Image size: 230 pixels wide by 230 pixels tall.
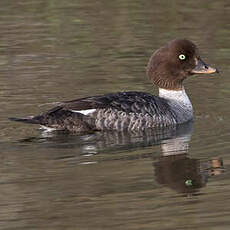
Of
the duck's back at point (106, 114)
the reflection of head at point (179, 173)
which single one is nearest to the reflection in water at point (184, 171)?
the reflection of head at point (179, 173)

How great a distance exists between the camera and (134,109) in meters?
12.2

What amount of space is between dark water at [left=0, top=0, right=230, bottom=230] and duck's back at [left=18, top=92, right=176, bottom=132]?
0.66 feet

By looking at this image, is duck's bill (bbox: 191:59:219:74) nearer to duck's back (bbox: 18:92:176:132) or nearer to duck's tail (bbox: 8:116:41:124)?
duck's back (bbox: 18:92:176:132)

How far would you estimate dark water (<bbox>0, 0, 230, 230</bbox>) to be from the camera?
878 centimetres

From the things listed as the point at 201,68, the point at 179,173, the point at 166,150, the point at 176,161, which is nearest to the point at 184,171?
the point at 179,173

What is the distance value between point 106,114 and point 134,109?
0.36 m

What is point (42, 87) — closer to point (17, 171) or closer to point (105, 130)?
point (105, 130)

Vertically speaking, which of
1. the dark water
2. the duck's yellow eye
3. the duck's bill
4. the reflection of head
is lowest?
the reflection of head

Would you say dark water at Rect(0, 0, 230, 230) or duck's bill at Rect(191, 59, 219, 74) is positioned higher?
duck's bill at Rect(191, 59, 219, 74)

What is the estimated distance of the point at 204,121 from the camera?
41.0ft

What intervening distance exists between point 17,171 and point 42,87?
4.01 metres

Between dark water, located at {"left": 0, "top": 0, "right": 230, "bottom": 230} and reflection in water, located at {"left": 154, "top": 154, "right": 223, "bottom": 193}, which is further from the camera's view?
reflection in water, located at {"left": 154, "top": 154, "right": 223, "bottom": 193}

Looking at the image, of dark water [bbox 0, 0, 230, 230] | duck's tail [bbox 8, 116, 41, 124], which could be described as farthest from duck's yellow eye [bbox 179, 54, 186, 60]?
duck's tail [bbox 8, 116, 41, 124]

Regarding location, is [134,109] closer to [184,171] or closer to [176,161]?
[176,161]
